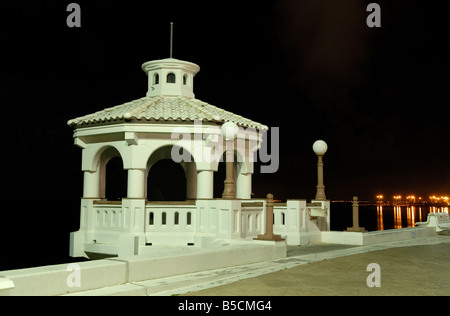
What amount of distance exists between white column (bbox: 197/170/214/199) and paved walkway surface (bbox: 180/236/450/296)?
336 centimetres

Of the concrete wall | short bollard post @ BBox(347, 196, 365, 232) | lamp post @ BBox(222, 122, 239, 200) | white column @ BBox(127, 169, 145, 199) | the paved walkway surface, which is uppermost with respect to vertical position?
lamp post @ BBox(222, 122, 239, 200)

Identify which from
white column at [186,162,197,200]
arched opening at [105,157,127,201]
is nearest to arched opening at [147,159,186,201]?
arched opening at [105,157,127,201]

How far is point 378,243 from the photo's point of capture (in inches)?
601

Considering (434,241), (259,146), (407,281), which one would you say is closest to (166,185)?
(259,146)

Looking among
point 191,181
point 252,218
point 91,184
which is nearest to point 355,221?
point 252,218

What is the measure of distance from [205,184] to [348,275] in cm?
716

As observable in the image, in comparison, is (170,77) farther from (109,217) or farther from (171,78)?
(109,217)

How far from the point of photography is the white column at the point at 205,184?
15320 millimetres

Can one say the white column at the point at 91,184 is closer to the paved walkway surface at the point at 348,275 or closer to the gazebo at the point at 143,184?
the gazebo at the point at 143,184

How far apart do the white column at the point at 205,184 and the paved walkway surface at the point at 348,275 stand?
3.36 meters

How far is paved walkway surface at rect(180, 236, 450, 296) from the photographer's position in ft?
24.2

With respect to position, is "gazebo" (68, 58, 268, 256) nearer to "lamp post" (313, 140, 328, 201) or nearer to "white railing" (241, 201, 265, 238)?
"white railing" (241, 201, 265, 238)

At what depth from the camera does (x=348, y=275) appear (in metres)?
8.92
